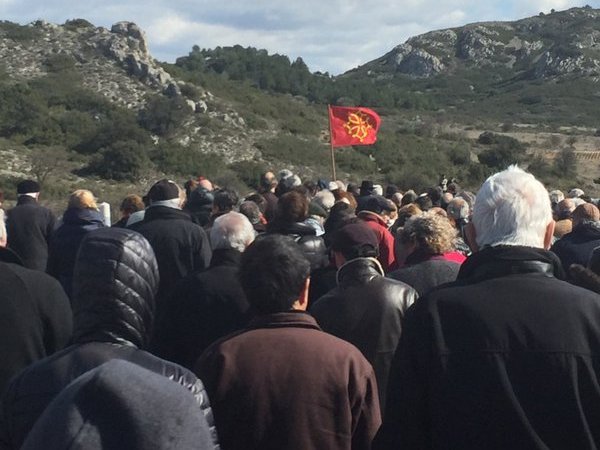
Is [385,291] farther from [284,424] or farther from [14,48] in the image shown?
[14,48]

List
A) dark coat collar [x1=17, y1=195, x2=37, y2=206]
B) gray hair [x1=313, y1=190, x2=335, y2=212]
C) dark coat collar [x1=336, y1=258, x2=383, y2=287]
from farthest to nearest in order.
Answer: gray hair [x1=313, y1=190, x2=335, y2=212]
dark coat collar [x1=17, y1=195, x2=37, y2=206]
dark coat collar [x1=336, y1=258, x2=383, y2=287]

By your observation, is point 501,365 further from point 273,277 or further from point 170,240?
point 170,240

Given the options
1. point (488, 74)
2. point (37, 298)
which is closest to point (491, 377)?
point (37, 298)

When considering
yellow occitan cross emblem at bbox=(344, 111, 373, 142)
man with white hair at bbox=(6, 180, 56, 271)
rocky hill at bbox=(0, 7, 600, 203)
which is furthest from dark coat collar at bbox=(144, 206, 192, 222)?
rocky hill at bbox=(0, 7, 600, 203)

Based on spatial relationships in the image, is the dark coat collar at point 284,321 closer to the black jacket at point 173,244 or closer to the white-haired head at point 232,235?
the white-haired head at point 232,235

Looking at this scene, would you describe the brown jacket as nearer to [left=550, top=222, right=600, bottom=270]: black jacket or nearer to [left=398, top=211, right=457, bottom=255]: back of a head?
[left=398, top=211, right=457, bottom=255]: back of a head

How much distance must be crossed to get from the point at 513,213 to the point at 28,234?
5.56 meters

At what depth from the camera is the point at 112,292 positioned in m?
2.67

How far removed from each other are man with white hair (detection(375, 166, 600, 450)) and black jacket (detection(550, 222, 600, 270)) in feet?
12.5

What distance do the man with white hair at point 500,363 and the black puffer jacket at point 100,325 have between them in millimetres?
730

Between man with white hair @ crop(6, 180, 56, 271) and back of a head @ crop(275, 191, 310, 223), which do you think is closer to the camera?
back of a head @ crop(275, 191, 310, 223)

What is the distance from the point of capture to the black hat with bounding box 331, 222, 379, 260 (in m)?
4.42

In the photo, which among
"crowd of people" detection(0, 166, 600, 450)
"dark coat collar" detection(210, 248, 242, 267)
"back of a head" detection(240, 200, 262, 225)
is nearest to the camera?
"crowd of people" detection(0, 166, 600, 450)

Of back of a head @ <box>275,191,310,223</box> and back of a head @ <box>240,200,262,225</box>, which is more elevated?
back of a head @ <box>275,191,310,223</box>
